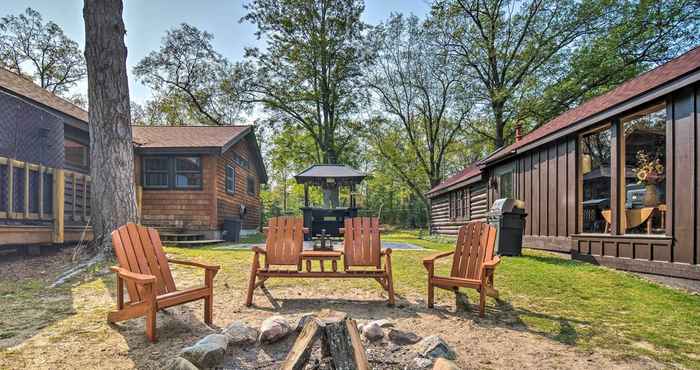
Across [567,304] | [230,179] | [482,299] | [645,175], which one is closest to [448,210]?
[230,179]

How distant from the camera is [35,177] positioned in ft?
21.2

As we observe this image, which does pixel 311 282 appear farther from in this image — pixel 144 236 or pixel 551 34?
pixel 551 34

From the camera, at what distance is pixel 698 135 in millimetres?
4246

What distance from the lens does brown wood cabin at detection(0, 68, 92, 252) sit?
5.96 m

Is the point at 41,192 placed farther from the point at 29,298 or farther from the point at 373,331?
the point at 373,331

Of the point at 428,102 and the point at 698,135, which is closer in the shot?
the point at 698,135

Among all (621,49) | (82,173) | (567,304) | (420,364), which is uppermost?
(621,49)

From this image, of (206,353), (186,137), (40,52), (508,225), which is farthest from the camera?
(40,52)

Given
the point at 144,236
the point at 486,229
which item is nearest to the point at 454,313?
the point at 486,229

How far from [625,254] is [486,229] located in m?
3.29

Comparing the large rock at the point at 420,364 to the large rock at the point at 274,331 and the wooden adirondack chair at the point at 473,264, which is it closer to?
the large rock at the point at 274,331

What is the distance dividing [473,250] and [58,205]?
24.2 feet

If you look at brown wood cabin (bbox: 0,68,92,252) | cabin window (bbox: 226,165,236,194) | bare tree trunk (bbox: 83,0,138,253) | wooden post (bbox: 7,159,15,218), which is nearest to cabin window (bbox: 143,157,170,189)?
cabin window (bbox: 226,165,236,194)

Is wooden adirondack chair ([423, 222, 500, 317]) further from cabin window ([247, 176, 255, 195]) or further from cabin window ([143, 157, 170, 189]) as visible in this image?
cabin window ([247, 176, 255, 195])
